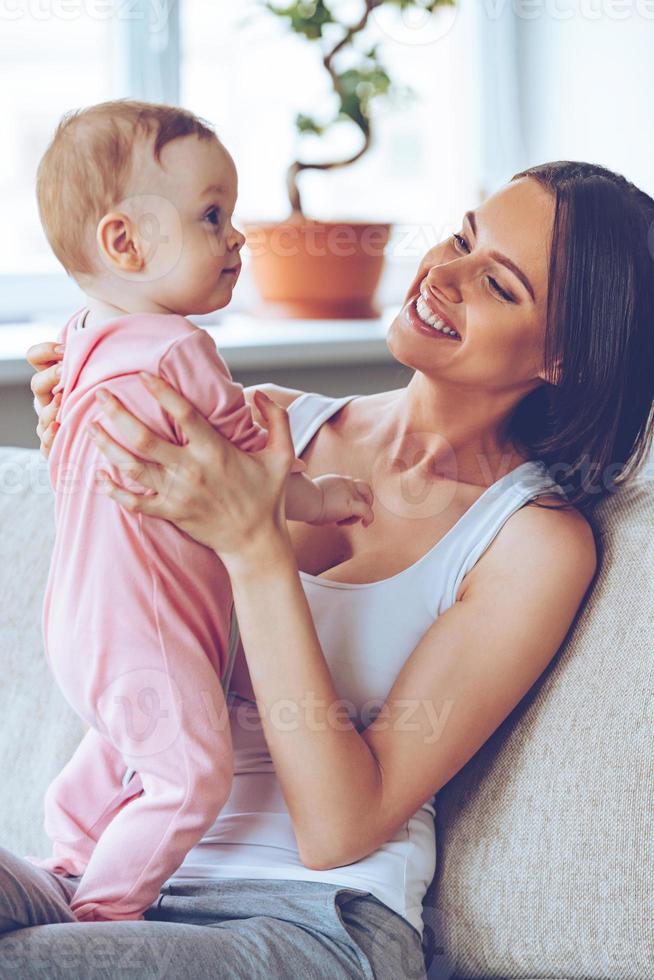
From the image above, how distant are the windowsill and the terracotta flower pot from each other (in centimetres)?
3

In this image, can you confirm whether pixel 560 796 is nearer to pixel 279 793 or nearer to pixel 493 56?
pixel 279 793

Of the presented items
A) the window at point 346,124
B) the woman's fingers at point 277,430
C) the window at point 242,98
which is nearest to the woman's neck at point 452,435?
the woman's fingers at point 277,430

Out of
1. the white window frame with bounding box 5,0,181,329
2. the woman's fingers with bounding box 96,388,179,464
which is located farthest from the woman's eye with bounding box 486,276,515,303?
the white window frame with bounding box 5,0,181,329

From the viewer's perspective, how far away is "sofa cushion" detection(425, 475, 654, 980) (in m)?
1.06

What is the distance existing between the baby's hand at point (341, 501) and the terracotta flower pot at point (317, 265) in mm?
1230

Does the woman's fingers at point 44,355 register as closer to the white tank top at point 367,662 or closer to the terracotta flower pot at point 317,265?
the white tank top at point 367,662

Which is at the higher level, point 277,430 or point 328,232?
point 277,430

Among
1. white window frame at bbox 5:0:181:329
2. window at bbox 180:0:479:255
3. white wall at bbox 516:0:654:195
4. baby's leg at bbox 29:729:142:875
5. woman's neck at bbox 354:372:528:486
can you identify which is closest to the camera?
baby's leg at bbox 29:729:142:875

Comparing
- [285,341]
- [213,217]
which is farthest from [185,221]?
[285,341]

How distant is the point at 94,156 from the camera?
0.94 metres

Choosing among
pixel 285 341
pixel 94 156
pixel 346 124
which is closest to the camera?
pixel 94 156

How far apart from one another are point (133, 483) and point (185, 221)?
0.74ft

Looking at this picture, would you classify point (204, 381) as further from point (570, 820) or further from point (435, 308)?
point (570, 820)

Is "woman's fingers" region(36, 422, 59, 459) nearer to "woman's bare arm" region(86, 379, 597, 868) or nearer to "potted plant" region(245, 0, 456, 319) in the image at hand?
"woman's bare arm" region(86, 379, 597, 868)
